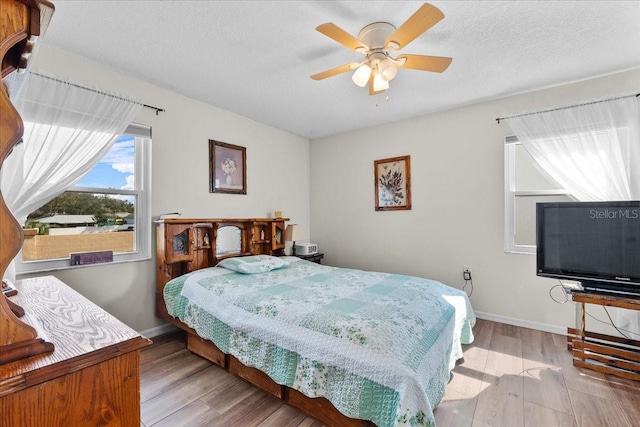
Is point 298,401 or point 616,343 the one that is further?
point 616,343

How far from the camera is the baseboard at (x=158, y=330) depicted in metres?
2.73

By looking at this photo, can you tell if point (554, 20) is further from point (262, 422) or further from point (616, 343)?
point (262, 422)

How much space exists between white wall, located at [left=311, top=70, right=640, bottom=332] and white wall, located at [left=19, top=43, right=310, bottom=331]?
3.50 ft

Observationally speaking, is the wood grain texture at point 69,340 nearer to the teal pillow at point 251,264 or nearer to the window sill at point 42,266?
the window sill at point 42,266

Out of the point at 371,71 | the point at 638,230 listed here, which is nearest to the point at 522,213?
the point at 638,230

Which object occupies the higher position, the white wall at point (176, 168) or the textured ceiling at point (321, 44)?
the textured ceiling at point (321, 44)

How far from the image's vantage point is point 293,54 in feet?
7.39

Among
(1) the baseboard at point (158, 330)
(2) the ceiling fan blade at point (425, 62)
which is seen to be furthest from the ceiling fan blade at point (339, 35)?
(1) the baseboard at point (158, 330)

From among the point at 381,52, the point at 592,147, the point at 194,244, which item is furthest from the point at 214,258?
the point at 592,147

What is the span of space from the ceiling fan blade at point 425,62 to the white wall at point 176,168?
2262 mm

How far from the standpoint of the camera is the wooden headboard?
8.82 feet

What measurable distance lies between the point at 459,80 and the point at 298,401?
2.97 metres

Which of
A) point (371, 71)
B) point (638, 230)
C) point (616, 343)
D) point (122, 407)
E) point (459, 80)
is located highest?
point (459, 80)

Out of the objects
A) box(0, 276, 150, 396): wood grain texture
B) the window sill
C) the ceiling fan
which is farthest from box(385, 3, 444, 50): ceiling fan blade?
the window sill
